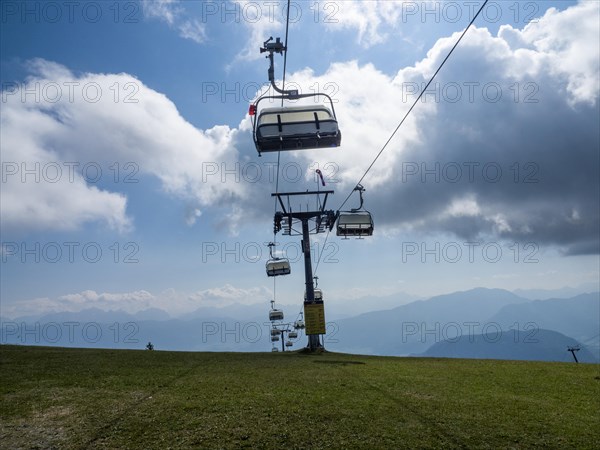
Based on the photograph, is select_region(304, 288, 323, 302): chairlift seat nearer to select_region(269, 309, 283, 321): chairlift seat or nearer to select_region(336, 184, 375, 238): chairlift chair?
select_region(336, 184, 375, 238): chairlift chair

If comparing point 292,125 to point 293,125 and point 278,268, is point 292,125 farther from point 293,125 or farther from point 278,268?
point 278,268

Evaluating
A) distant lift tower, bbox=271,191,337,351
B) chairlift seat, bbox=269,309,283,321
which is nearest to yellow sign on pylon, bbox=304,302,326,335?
distant lift tower, bbox=271,191,337,351

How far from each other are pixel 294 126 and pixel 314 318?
25.6 meters

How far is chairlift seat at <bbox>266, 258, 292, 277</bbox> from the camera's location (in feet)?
132

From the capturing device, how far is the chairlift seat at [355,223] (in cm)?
3105

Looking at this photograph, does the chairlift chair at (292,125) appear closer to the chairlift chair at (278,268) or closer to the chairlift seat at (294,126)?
the chairlift seat at (294,126)

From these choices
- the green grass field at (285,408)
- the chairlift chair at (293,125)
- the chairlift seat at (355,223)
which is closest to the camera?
the green grass field at (285,408)

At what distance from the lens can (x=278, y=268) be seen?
40.2m

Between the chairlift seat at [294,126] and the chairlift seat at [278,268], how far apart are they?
91.9 ft

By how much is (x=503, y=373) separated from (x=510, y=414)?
9.51 m

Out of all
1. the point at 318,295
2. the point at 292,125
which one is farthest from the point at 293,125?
the point at 318,295

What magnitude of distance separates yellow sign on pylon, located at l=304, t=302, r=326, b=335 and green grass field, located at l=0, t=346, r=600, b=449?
45.6 ft

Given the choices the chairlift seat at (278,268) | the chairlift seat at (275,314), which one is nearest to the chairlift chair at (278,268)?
the chairlift seat at (278,268)

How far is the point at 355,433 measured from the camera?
11.1m
